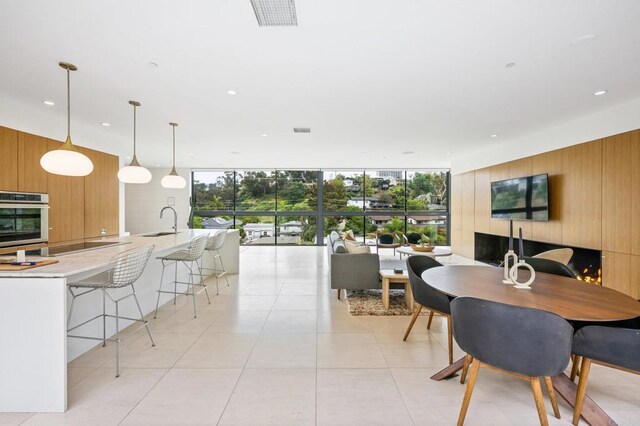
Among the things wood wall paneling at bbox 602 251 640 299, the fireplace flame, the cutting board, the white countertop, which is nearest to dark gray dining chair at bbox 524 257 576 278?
wood wall paneling at bbox 602 251 640 299

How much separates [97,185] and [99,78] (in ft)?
8.60

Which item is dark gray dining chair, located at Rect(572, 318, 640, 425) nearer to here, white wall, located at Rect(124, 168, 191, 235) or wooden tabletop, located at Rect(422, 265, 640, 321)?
wooden tabletop, located at Rect(422, 265, 640, 321)

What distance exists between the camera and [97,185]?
5.19 metres

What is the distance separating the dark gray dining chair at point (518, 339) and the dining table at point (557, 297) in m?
0.17

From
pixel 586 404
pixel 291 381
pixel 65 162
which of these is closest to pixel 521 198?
pixel 586 404

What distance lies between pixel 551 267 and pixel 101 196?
6.63 meters

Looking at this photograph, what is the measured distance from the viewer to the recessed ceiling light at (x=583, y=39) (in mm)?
2439

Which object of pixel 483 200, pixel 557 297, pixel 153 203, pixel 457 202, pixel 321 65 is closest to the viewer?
pixel 557 297

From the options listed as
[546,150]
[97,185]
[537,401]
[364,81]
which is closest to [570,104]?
[546,150]

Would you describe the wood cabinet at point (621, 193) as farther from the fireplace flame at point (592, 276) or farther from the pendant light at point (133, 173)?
the pendant light at point (133, 173)

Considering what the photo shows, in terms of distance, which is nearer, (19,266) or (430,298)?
(19,266)

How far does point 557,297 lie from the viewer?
80.2 inches

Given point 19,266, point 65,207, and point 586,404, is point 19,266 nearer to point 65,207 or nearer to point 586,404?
point 65,207

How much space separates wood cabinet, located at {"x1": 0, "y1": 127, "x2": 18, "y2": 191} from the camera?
3701 mm
